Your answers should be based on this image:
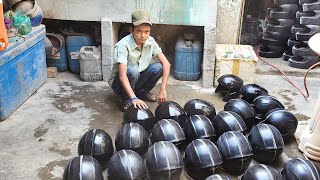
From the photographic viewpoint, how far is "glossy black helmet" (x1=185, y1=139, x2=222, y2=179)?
9.31 ft

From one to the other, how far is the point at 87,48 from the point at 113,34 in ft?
1.46

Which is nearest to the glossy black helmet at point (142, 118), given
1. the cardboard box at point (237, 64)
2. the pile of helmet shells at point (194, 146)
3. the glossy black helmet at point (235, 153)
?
the pile of helmet shells at point (194, 146)

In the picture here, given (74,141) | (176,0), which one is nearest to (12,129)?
(74,141)

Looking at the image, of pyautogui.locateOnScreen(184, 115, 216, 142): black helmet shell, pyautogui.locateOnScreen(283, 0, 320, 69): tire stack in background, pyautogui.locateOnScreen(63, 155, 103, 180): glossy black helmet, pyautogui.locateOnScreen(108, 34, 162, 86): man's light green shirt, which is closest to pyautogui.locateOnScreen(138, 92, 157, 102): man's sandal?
pyautogui.locateOnScreen(108, 34, 162, 86): man's light green shirt

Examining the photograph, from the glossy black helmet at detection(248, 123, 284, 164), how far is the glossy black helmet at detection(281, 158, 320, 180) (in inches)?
10.6

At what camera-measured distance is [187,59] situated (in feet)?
16.7

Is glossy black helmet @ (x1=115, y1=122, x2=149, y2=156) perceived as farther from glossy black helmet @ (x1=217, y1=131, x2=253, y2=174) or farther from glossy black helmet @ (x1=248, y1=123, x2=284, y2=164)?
glossy black helmet @ (x1=248, y1=123, x2=284, y2=164)

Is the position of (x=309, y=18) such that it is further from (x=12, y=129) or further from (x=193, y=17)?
(x=12, y=129)

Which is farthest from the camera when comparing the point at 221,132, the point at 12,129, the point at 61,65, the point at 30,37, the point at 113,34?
the point at 61,65

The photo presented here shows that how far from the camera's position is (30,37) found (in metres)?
4.38

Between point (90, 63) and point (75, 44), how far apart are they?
0.44m

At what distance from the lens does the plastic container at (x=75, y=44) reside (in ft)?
17.1

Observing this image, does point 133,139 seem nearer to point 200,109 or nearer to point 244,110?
point 200,109

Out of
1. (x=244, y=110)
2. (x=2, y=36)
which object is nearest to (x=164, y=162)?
(x=244, y=110)
